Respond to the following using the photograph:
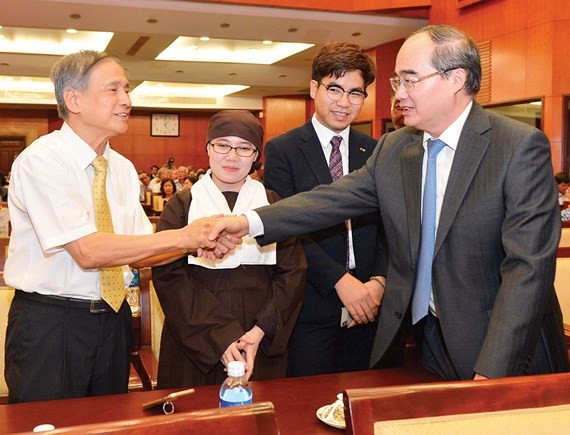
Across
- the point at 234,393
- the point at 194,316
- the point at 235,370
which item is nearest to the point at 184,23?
the point at 194,316

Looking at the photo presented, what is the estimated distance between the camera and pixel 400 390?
3.53 ft

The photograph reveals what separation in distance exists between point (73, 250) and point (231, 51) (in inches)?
562

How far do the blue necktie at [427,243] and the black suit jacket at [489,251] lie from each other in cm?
2

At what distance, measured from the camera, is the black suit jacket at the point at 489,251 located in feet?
5.88

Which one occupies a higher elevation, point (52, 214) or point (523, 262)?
point (52, 214)

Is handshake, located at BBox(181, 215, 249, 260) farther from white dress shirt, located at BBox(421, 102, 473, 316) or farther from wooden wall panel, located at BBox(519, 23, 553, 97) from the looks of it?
wooden wall panel, located at BBox(519, 23, 553, 97)

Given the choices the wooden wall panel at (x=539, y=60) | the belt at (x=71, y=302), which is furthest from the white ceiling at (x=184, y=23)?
the belt at (x=71, y=302)

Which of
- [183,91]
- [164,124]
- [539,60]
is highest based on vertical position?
[183,91]

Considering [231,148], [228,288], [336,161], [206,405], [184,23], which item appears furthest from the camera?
[184,23]

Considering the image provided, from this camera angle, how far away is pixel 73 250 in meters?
2.13

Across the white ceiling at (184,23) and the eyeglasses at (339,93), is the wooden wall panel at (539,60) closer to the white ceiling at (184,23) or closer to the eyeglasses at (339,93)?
the white ceiling at (184,23)

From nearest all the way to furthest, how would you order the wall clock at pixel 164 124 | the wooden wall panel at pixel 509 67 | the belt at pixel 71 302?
the belt at pixel 71 302, the wooden wall panel at pixel 509 67, the wall clock at pixel 164 124

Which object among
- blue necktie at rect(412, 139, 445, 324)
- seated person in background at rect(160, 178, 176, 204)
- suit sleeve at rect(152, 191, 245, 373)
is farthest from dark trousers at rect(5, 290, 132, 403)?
seated person in background at rect(160, 178, 176, 204)

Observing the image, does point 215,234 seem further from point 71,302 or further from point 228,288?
point 71,302
